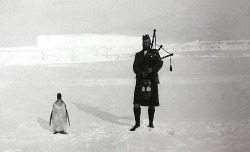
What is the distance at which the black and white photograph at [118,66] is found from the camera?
13.5 feet

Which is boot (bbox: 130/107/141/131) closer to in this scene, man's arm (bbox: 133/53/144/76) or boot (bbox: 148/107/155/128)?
boot (bbox: 148/107/155/128)

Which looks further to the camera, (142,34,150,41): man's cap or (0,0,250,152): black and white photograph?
(0,0,250,152): black and white photograph

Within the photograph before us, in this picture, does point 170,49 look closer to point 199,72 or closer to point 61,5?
point 199,72

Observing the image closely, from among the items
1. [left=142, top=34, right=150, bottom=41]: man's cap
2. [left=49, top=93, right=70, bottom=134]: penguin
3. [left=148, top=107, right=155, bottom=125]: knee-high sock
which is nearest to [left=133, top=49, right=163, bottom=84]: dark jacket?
[left=142, top=34, right=150, bottom=41]: man's cap

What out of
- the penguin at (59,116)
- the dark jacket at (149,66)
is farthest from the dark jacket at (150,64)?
the penguin at (59,116)

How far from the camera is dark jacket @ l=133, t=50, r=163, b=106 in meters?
3.85

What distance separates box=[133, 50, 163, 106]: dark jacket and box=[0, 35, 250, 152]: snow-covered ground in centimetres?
24

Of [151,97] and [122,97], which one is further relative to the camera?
[122,97]

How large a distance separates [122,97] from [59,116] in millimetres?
606

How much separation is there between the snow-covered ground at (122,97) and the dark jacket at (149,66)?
0.77ft

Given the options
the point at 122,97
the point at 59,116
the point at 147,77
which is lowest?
the point at 59,116

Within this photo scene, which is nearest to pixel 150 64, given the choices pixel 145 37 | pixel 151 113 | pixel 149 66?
pixel 149 66

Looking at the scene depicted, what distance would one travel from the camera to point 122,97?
13.8 ft

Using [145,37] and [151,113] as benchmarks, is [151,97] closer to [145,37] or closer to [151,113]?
[151,113]
